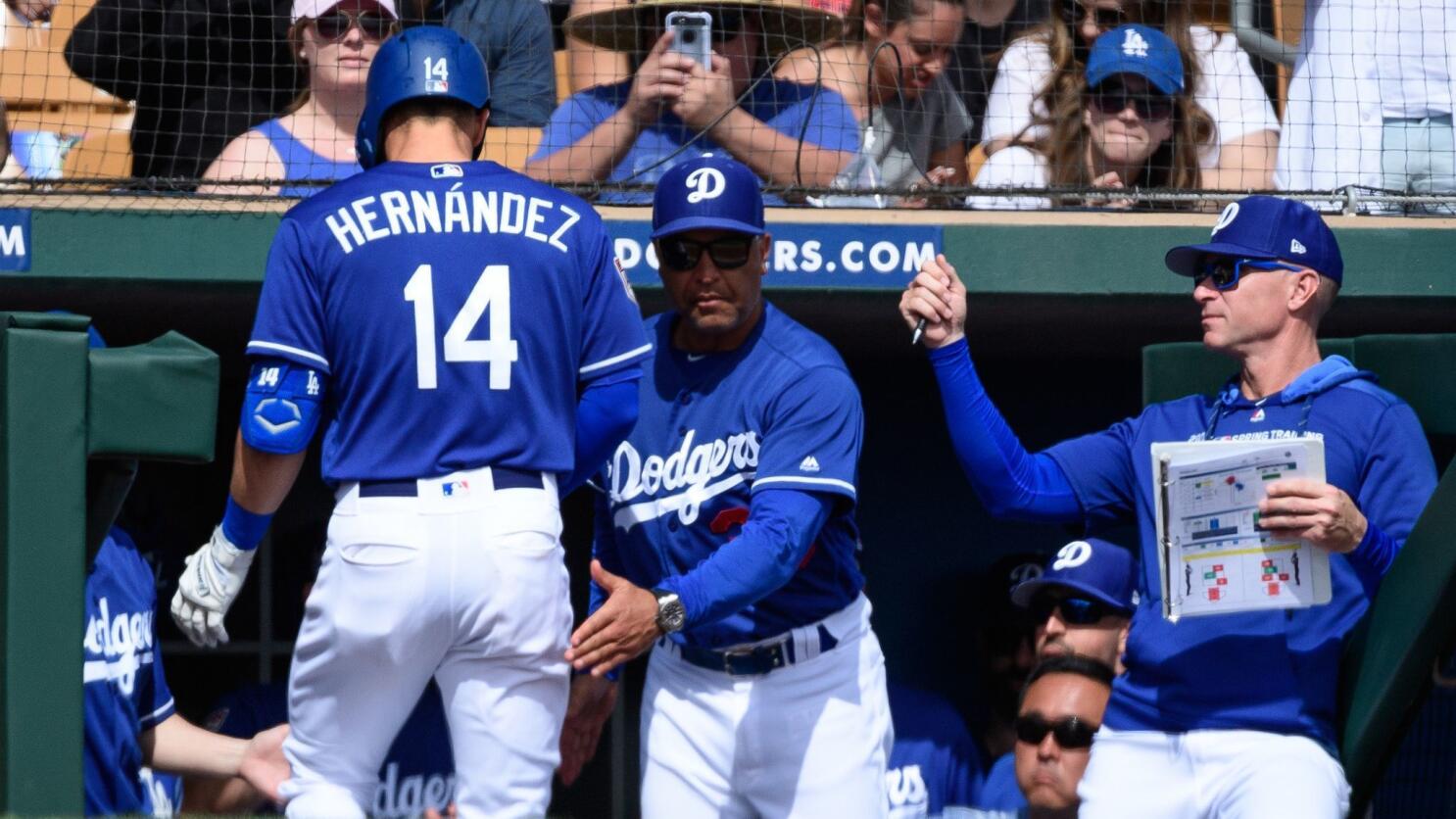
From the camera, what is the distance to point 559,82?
5891 millimetres

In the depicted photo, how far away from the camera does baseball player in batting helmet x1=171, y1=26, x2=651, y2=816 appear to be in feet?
10.0

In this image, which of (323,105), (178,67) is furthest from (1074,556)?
(178,67)

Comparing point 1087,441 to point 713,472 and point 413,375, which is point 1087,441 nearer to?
point 713,472

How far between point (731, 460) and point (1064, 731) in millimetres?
1410

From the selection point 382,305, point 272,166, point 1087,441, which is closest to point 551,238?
point 382,305

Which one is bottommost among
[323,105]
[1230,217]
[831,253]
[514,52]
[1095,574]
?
[1095,574]

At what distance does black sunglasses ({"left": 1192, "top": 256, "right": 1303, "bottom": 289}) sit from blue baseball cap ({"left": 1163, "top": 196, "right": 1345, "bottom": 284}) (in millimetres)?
15

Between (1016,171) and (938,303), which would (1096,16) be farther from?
(938,303)

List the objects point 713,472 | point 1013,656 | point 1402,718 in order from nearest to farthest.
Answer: point 1402,718 → point 713,472 → point 1013,656

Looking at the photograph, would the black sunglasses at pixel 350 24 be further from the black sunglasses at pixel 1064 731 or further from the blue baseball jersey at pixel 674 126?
the black sunglasses at pixel 1064 731

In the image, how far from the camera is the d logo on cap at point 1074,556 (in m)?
4.68

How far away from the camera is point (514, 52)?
215 inches

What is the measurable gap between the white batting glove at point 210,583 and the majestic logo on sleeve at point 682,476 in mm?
869

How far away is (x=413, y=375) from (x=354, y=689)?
54 cm
